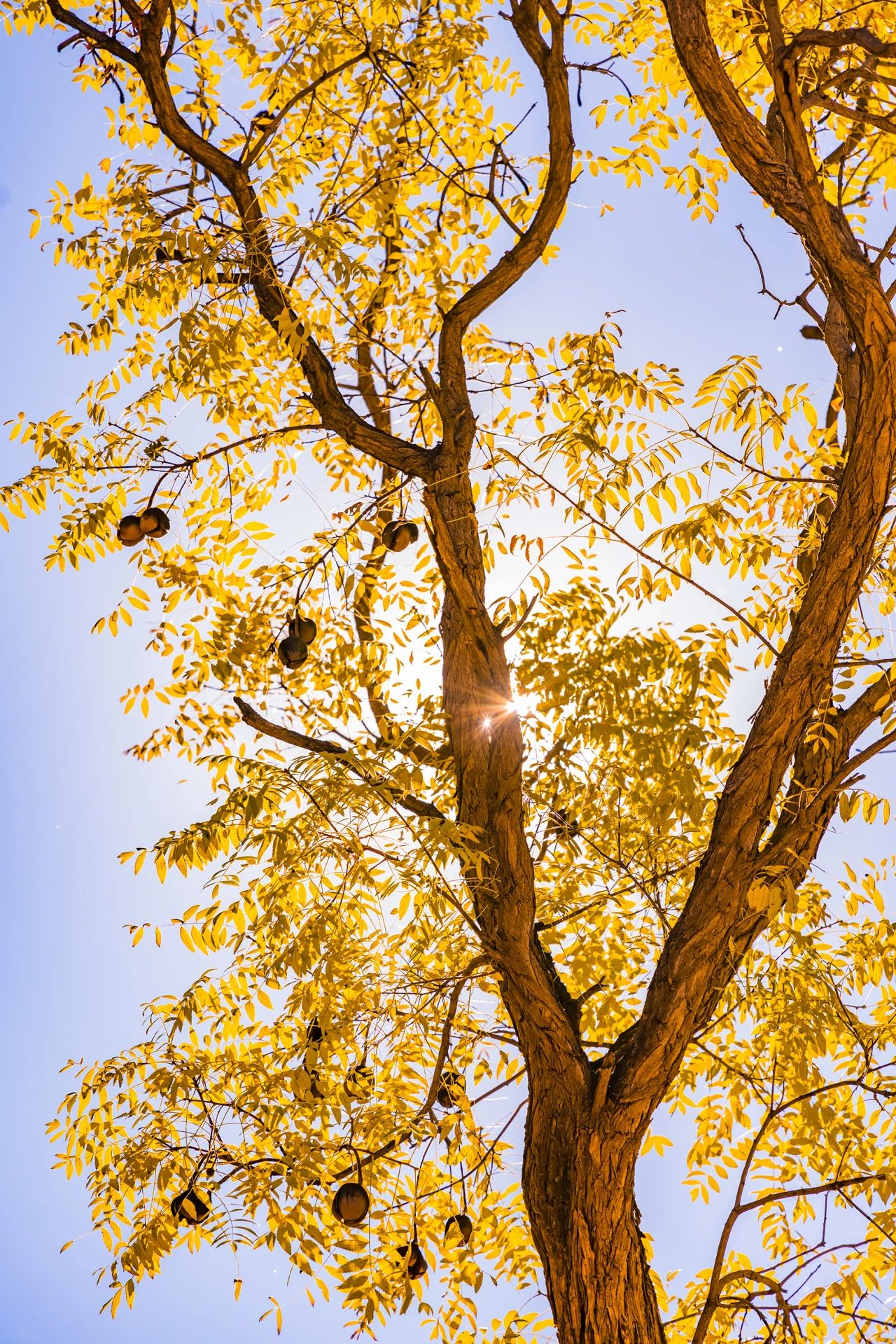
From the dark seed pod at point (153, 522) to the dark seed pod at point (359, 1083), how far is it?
6.49 feet

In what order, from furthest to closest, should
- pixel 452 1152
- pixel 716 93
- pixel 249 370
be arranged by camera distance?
pixel 249 370 < pixel 452 1152 < pixel 716 93

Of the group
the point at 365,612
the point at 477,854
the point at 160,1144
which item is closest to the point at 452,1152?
the point at 160,1144

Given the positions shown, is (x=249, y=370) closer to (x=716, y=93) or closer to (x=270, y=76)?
(x=270, y=76)

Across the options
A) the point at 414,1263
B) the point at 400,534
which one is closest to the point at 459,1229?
the point at 414,1263

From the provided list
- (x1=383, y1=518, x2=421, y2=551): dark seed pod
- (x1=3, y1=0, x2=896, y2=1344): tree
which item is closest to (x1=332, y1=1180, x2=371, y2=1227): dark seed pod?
(x1=3, y1=0, x2=896, y2=1344): tree

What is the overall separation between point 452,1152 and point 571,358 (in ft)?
9.33

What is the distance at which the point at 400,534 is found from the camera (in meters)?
4.02

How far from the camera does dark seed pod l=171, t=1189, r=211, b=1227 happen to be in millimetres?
2943

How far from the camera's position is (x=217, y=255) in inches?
116

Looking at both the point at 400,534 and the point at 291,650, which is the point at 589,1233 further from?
the point at 400,534

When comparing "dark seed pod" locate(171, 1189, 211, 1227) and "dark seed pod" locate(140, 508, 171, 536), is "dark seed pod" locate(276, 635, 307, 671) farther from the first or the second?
"dark seed pod" locate(171, 1189, 211, 1227)

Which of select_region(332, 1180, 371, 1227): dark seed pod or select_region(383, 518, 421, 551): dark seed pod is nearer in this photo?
select_region(332, 1180, 371, 1227): dark seed pod

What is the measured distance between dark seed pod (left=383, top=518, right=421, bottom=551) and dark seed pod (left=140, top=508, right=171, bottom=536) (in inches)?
32.9

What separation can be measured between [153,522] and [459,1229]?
2.65 meters
